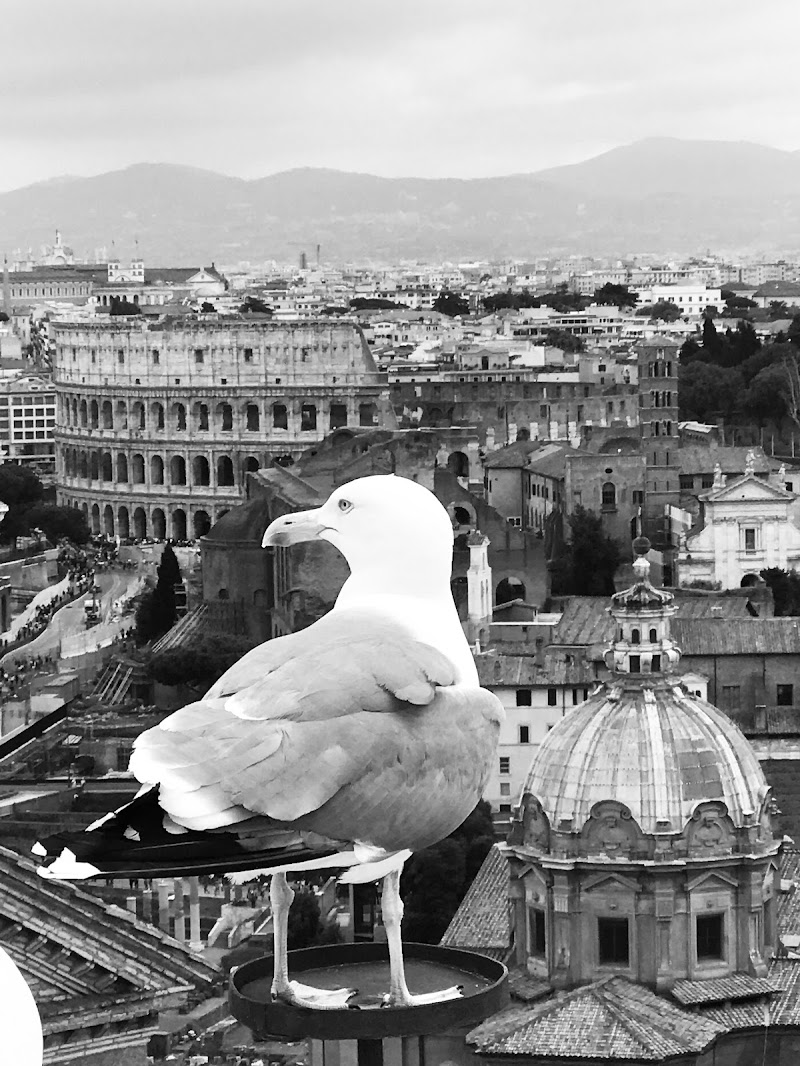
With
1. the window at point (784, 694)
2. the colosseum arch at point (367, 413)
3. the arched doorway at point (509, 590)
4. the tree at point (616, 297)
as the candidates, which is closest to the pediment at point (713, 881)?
the window at point (784, 694)

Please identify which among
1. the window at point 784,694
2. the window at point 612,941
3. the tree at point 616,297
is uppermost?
the window at point 612,941

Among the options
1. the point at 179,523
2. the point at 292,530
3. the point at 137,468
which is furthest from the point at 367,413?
the point at 292,530

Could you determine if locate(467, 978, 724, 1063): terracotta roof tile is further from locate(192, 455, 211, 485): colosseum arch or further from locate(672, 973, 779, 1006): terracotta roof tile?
locate(192, 455, 211, 485): colosseum arch

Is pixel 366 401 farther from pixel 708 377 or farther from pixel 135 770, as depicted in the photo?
pixel 135 770

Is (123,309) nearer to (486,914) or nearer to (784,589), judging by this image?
(784,589)

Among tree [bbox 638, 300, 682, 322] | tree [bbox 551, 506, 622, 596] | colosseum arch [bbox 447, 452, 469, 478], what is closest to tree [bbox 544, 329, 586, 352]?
tree [bbox 638, 300, 682, 322]

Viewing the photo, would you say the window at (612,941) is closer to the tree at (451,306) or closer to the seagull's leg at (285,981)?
the seagull's leg at (285,981)
